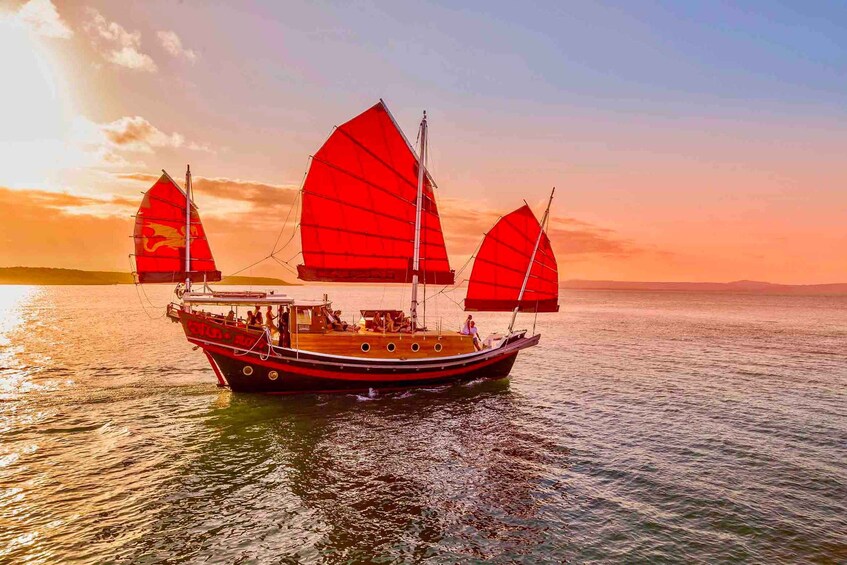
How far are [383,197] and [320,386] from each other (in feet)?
32.7

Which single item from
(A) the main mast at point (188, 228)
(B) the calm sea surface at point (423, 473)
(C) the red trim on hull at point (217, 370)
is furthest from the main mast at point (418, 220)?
(A) the main mast at point (188, 228)

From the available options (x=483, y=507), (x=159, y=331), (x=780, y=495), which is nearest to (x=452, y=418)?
(x=483, y=507)

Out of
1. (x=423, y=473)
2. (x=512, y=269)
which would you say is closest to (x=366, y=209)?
(x=512, y=269)

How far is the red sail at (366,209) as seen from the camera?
80.4 feet

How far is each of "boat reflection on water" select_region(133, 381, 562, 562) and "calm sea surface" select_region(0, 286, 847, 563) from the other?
0.06m

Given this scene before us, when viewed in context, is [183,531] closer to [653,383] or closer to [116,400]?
[116,400]

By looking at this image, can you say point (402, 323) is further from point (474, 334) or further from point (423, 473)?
point (423, 473)

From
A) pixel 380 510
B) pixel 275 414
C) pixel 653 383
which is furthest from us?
pixel 653 383

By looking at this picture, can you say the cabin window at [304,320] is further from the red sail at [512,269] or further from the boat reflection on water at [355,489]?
the red sail at [512,269]

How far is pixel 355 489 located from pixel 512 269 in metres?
17.0

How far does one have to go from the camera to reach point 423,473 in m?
14.3

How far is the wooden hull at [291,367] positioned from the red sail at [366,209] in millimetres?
4497

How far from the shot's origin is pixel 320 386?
22.5 metres

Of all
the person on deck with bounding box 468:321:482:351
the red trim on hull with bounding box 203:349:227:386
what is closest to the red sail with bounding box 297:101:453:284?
the person on deck with bounding box 468:321:482:351
